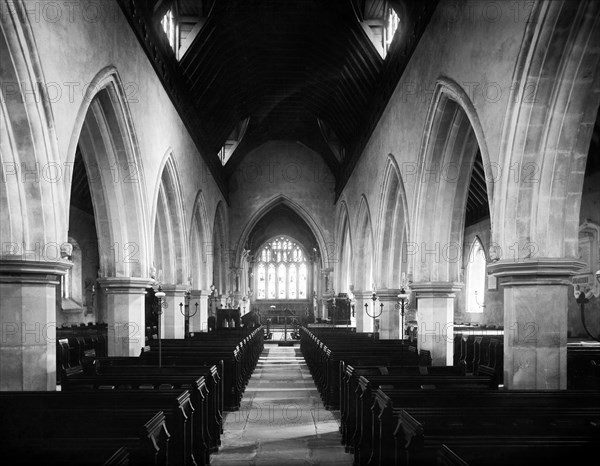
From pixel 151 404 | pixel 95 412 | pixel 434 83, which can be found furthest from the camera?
pixel 434 83

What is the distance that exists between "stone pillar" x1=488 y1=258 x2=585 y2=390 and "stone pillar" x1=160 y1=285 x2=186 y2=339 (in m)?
9.87

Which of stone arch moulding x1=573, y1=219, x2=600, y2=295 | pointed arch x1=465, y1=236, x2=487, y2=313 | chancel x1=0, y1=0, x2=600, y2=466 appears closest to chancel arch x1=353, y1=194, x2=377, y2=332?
chancel x1=0, y1=0, x2=600, y2=466

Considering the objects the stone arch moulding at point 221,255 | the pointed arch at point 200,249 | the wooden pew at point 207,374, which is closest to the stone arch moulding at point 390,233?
the pointed arch at point 200,249

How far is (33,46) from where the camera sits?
21.3 ft

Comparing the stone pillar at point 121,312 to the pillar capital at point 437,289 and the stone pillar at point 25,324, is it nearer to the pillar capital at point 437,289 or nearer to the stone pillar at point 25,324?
the stone pillar at point 25,324

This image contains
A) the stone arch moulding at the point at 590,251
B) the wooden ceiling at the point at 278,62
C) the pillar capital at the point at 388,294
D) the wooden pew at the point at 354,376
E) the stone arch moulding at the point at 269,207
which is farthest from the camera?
the stone arch moulding at the point at 269,207

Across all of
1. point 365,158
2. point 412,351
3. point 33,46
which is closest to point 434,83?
point 412,351

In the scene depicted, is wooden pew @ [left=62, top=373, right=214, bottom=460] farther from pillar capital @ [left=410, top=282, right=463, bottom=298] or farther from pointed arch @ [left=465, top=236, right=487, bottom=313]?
pointed arch @ [left=465, top=236, right=487, bottom=313]

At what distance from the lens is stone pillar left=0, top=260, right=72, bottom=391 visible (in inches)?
262

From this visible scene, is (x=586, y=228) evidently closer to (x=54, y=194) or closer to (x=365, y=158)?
(x=365, y=158)

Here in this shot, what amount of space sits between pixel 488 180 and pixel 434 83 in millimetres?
2986

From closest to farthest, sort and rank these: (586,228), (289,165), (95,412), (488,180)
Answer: (95,412), (488,180), (586,228), (289,165)

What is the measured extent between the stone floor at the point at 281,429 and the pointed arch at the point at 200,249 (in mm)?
6854

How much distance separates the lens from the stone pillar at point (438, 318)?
11.0 meters
